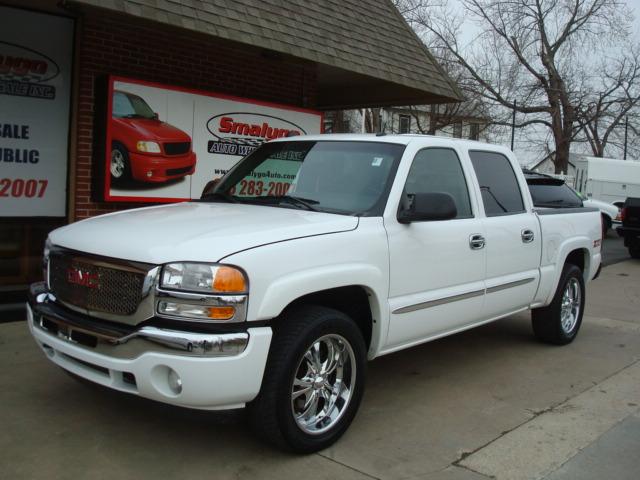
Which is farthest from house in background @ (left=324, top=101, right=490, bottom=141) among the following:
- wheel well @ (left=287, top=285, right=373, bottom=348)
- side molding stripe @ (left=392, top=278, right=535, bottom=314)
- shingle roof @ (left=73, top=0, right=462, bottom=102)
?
wheel well @ (left=287, top=285, right=373, bottom=348)

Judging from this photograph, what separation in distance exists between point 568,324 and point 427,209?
10.8 ft

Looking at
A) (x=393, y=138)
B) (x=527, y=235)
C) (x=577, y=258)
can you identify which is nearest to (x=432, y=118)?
(x=577, y=258)

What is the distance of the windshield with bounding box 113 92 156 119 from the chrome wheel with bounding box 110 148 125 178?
405 mm

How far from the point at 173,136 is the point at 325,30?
2386 mm

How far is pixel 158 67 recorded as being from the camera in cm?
777

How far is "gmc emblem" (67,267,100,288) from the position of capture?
353 cm

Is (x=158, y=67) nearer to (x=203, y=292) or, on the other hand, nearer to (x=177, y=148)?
(x=177, y=148)

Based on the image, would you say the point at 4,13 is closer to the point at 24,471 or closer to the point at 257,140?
the point at 257,140

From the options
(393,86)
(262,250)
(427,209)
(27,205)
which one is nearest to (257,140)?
(393,86)

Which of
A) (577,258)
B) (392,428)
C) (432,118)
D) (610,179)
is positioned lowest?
(392,428)

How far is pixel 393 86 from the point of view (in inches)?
383

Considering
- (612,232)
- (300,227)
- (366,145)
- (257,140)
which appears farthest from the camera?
(612,232)

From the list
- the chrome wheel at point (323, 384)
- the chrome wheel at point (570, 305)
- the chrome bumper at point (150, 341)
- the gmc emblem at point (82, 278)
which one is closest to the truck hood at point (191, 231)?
the gmc emblem at point (82, 278)

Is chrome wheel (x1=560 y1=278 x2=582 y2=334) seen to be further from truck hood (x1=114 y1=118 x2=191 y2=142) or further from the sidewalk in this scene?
truck hood (x1=114 y1=118 x2=191 y2=142)
